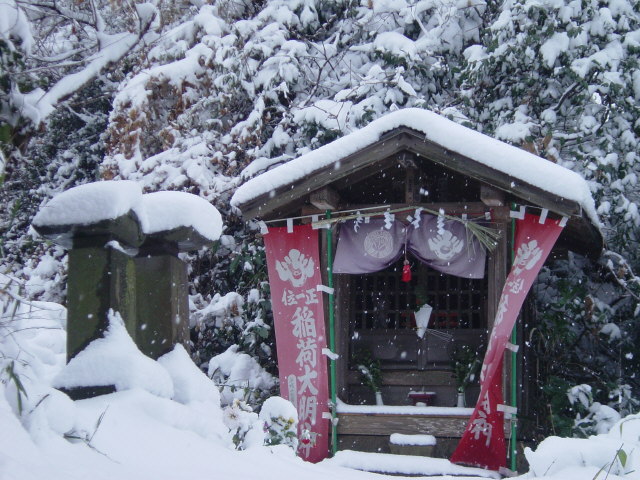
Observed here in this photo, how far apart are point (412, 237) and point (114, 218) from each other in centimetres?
604

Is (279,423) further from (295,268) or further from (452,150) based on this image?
(452,150)

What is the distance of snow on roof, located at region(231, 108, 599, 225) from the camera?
895 centimetres

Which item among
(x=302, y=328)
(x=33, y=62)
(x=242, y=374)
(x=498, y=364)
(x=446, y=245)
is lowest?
(x=242, y=374)

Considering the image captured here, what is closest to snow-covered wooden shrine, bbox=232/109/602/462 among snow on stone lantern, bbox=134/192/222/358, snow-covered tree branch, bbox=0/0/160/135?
snow-covered tree branch, bbox=0/0/160/135

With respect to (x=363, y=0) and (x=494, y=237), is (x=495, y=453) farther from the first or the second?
(x=363, y=0)

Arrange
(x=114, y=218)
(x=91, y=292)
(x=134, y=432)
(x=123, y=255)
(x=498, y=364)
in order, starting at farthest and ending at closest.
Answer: (x=498, y=364) → (x=123, y=255) → (x=91, y=292) → (x=114, y=218) → (x=134, y=432)

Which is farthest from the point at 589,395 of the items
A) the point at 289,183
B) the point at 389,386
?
the point at 289,183

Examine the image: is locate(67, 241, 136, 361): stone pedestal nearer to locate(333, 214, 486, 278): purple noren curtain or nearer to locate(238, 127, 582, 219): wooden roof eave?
locate(238, 127, 582, 219): wooden roof eave

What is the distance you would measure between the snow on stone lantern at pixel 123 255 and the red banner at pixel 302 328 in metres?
4.72

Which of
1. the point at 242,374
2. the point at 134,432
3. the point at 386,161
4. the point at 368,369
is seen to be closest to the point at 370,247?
the point at 386,161

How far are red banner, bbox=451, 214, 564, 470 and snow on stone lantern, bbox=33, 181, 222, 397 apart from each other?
16.2 feet

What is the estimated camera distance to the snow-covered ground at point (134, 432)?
314cm

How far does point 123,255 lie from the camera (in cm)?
482

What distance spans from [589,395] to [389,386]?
2821 millimetres
